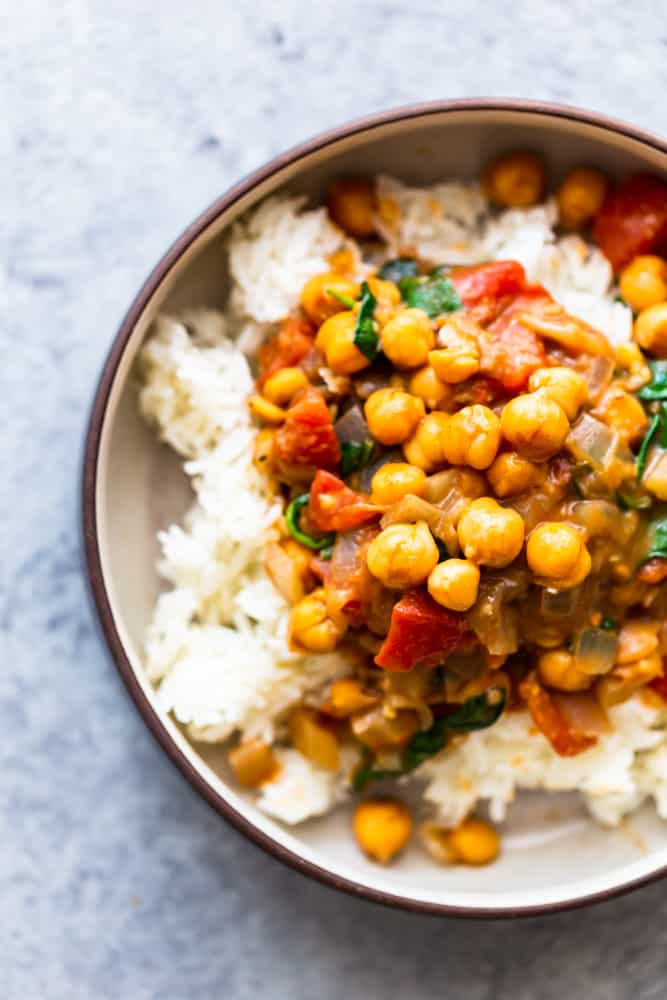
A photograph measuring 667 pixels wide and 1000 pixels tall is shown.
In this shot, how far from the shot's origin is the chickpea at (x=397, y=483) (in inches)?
122

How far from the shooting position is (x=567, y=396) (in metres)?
3.11

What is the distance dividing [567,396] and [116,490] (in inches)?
54.6

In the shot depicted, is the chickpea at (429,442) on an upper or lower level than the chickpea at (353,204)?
lower

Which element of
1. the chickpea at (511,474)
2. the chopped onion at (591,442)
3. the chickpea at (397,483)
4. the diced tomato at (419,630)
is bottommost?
the diced tomato at (419,630)

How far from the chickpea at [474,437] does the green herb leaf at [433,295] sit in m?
0.41

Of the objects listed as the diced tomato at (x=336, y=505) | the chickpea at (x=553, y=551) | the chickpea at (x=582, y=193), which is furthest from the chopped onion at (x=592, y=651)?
the chickpea at (x=582, y=193)

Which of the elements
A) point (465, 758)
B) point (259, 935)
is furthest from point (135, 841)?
point (465, 758)

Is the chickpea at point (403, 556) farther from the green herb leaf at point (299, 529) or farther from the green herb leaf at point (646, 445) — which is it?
the green herb leaf at point (646, 445)

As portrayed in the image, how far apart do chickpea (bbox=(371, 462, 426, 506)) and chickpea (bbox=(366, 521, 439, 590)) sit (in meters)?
0.12

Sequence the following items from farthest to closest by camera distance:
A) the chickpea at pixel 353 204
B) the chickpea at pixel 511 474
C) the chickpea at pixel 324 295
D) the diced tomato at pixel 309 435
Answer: the chickpea at pixel 353 204
the chickpea at pixel 324 295
the diced tomato at pixel 309 435
the chickpea at pixel 511 474

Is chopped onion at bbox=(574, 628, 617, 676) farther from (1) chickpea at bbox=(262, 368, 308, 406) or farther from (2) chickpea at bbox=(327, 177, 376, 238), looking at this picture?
(2) chickpea at bbox=(327, 177, 376, 238)

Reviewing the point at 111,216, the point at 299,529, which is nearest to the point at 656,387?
the point at 299,529

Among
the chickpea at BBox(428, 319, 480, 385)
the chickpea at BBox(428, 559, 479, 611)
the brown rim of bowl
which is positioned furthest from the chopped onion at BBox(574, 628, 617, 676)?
the chickpea at BBox(428, 319, 480, 385)

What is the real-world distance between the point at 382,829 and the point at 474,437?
1.35 meters
